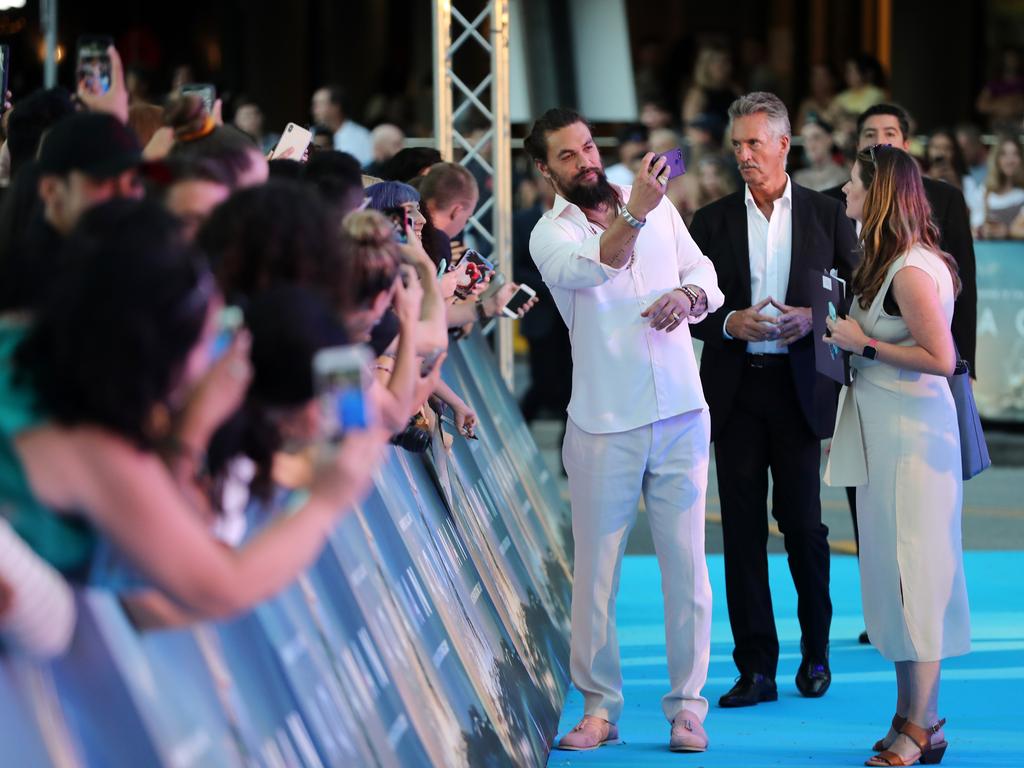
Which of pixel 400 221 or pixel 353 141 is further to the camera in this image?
pixel 353 141

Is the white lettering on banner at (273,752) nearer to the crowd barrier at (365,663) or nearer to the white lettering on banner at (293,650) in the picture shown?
the crowd barrier at (365,663)

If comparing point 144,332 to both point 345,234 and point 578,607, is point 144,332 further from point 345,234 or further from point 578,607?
point 578,607

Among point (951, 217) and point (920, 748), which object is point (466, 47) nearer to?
point (951, 217)

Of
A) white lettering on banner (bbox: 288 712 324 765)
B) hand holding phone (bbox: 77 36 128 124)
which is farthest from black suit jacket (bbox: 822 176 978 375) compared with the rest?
white lettering on banner (bbox: 288 712 324 765)

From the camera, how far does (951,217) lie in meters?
7.53

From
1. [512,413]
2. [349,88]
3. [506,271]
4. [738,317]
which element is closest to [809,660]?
[738,317]

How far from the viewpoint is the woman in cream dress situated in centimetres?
571

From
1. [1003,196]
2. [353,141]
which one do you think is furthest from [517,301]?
[353,141]

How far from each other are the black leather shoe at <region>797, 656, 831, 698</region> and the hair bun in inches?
139

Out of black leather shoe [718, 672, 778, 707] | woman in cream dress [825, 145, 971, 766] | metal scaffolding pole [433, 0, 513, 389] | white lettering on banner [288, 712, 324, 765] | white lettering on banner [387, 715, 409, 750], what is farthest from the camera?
metal scaffolding pole [433, 0, 513, 389]

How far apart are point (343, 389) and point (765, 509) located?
15.1 feet

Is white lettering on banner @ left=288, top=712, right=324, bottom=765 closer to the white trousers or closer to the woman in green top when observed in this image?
the woman in green top

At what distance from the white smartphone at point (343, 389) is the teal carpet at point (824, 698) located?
342 cm

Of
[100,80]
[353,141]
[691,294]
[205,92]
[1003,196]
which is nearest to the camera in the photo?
[100,80]
